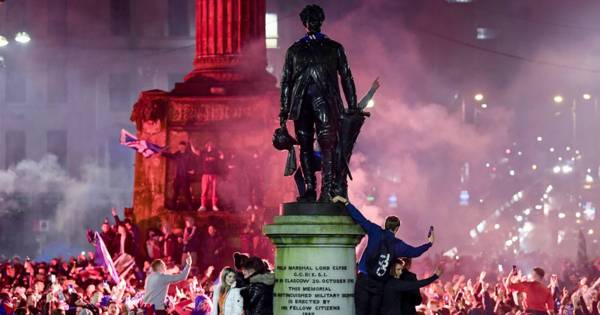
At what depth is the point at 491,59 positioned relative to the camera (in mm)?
110438

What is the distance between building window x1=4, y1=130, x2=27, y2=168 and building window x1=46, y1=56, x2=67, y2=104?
258cm

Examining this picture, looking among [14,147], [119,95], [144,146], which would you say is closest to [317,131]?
[144,146]

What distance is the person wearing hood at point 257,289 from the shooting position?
54.6 feet

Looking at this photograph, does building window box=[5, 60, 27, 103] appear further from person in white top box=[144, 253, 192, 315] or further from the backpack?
the backpack

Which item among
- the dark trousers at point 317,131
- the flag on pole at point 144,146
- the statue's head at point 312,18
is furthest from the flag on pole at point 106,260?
the statue's head at point 312,18

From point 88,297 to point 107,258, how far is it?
13.6 ft

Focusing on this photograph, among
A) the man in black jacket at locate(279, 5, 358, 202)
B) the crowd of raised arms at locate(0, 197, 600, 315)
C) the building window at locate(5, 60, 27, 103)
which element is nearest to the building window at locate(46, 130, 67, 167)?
the building window at locate(5, 60, 27, 103)

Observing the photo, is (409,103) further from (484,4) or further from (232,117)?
(484,4)

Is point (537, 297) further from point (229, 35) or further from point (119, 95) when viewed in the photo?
point (119, 95)

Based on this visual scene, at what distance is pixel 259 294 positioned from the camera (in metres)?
16.6

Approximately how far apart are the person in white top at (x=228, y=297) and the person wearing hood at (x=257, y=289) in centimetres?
9

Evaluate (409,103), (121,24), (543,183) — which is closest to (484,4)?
(543,183)

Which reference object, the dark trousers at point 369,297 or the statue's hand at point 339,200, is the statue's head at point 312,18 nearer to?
the statue's hand at point 339,200

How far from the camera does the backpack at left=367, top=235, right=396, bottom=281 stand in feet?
54.7
